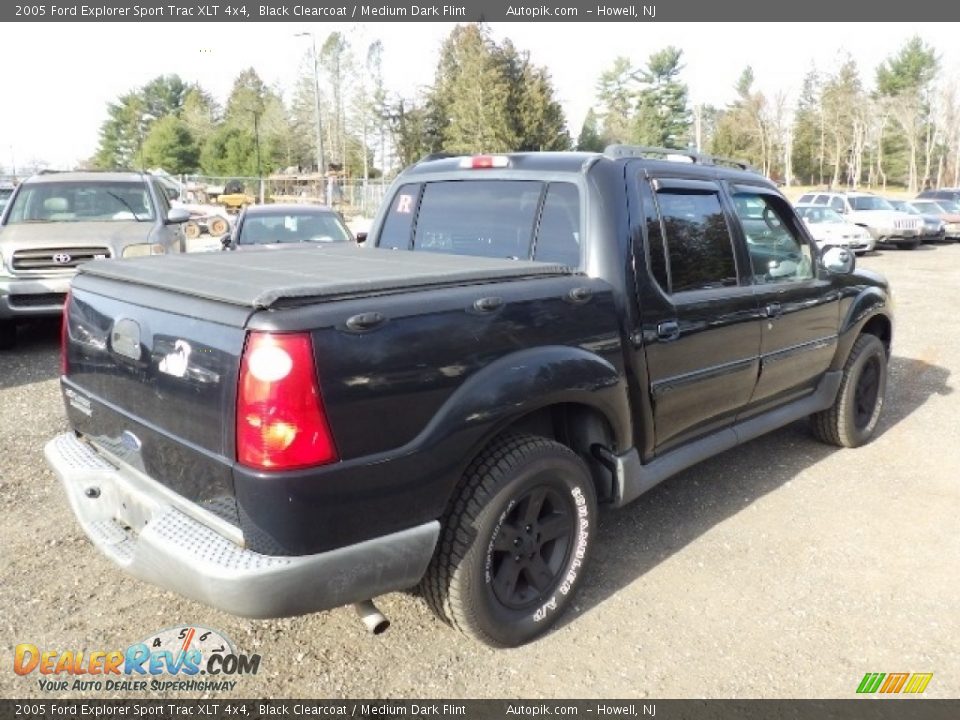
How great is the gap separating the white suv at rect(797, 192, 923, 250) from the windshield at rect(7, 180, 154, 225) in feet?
63.8

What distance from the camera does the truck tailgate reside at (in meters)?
2.26

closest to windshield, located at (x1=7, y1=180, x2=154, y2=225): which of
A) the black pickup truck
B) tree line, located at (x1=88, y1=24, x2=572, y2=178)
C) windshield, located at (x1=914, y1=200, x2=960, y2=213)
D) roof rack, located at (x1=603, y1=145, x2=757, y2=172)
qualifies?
the black pickup truck

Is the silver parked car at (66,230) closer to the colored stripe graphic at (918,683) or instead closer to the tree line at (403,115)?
the colored stripe graphic at (918,683)

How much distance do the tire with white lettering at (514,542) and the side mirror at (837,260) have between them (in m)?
2.57

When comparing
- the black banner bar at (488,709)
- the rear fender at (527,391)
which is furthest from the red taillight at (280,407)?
the black banner bar at (488,709)

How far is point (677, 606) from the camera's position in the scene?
317cm

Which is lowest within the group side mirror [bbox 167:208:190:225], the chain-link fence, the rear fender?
the rear fender

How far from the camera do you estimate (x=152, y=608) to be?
3.09 m

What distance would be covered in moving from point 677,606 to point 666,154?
2224mm

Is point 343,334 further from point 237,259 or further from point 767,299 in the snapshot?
point 767,299

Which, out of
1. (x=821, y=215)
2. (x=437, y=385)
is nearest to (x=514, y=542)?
(x=437, y=385)

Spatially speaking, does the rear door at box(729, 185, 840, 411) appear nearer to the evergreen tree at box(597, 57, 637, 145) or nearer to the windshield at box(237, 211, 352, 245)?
the windshield at box(237, 211, 352, 245)

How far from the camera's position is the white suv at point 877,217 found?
71.1 ft

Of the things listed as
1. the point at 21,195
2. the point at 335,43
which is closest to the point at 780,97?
the point at 335,43
